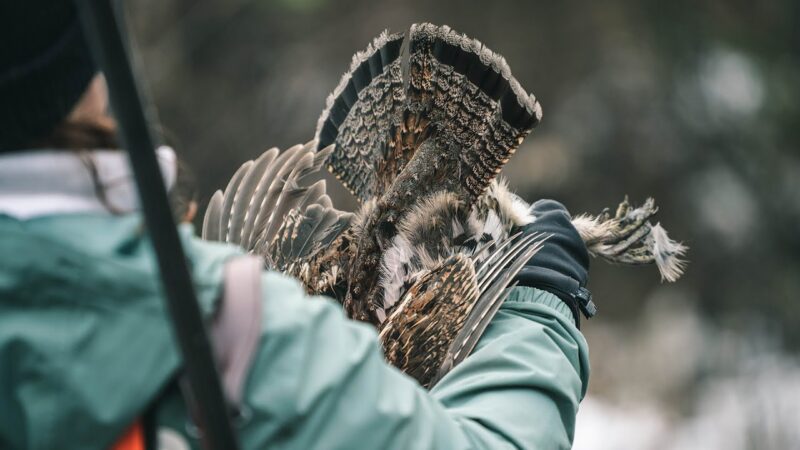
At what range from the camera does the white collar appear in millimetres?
987

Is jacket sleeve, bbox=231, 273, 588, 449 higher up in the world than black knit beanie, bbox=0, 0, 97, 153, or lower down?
lower down

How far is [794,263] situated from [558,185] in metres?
1.80

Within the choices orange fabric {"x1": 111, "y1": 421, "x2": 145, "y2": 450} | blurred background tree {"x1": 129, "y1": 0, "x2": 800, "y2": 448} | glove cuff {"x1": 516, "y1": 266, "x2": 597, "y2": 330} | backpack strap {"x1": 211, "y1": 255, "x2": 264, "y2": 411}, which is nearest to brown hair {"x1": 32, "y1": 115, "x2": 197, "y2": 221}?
backpack strap {"x1": 211, "y1": 255, "x2": 264, "y2": 411}

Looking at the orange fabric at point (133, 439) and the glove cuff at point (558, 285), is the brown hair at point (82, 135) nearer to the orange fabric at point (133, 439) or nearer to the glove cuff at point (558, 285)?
the orange fabric at point (133, 439)

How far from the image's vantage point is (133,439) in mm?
976

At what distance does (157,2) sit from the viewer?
9156 mm

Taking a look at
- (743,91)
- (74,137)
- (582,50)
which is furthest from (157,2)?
(74,137)

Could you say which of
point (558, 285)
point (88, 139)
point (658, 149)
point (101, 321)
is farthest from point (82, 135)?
point (658, 149)

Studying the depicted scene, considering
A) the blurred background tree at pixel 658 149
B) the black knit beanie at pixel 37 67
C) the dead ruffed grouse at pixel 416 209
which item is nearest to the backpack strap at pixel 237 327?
the black knit beanie at pixel 37 67

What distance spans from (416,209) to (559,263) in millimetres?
335

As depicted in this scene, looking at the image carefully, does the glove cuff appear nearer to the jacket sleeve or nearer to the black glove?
the black glove

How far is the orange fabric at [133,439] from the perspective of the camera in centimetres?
97

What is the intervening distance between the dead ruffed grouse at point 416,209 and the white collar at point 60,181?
849 millimetres

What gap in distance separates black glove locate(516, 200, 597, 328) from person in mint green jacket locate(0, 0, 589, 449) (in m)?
0.58
